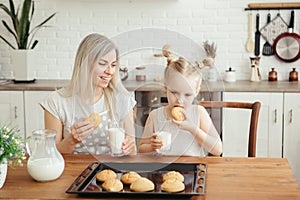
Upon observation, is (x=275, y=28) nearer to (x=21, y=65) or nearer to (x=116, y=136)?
(x=21, y=65)

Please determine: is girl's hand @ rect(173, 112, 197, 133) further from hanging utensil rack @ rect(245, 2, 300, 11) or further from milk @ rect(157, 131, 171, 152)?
hanging utensil rack @ rect(245, 2, 300, 11)

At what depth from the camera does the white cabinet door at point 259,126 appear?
4051mm

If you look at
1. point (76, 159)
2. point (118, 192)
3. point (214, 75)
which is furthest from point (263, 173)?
point (76, 159)

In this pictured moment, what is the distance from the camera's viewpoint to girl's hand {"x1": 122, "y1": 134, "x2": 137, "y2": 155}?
2.15m

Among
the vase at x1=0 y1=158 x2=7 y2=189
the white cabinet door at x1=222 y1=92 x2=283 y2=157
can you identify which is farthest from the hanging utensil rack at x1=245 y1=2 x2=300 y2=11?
the vase at x1=0 y1=158 x2=7 y2=189

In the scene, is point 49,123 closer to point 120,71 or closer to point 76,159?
point 76,159

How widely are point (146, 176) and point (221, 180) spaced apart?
29 centimetres

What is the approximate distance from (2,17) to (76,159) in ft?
8.97

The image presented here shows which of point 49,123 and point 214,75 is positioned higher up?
point 214,75

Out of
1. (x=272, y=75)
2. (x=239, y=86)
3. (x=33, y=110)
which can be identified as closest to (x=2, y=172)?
(x=33, y=110)

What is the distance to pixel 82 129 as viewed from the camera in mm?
2201

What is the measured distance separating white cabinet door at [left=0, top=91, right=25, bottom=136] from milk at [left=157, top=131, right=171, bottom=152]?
93.9 inches

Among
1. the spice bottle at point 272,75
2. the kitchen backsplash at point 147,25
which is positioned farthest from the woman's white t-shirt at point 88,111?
the spice bottle at point 272,75

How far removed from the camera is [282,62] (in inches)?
179
